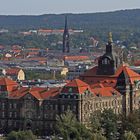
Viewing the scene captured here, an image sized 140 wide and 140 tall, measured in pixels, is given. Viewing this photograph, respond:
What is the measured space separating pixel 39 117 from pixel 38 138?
5602mm

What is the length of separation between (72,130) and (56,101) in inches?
429

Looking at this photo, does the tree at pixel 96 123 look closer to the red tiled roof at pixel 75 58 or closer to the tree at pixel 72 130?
the tree at pixel 72 130

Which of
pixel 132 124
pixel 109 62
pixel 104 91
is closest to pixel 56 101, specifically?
pixel 104 91

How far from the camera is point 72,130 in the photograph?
65250mm

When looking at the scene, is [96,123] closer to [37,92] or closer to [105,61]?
[37,92]

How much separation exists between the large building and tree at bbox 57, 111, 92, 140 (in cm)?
718

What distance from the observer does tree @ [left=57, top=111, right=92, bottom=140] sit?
212 feet

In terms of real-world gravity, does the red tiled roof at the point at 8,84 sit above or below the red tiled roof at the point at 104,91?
above

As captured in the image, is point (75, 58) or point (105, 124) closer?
point (105, 124)

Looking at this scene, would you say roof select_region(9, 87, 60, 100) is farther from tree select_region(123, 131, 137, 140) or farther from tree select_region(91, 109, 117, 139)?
tree select_region(123, 131, 137, 140)

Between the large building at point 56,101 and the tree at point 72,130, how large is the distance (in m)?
7.18

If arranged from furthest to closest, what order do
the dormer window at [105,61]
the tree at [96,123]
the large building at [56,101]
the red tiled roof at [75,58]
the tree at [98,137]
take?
the red tiled roof at [75,58]
the dormer window at [105,61]
the large building at [56,101]
the tree at [96,123]
the tree at [98,137]

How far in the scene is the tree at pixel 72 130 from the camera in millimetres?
64562

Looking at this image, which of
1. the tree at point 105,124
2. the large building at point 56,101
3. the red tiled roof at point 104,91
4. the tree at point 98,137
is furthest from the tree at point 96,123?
the red tiled roof at point 104,91
